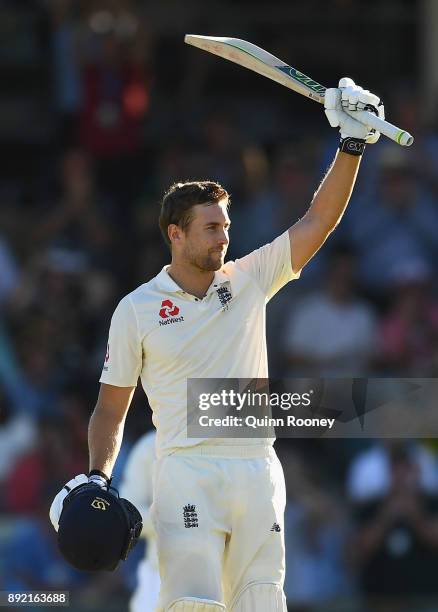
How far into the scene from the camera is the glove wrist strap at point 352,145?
547cm

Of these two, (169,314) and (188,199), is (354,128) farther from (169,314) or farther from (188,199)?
(169,314)

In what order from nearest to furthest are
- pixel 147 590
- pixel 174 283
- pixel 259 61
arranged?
1. pixel 174 283
2. pixel 259 61
3. pixel 147 590

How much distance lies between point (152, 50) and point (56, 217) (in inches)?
72.0

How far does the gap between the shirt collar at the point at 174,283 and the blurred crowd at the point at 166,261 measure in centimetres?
320

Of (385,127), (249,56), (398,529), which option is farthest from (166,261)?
(385,127)

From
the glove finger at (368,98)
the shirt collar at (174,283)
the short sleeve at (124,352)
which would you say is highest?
the glove finger at (368,98)

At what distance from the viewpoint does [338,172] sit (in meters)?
5.50

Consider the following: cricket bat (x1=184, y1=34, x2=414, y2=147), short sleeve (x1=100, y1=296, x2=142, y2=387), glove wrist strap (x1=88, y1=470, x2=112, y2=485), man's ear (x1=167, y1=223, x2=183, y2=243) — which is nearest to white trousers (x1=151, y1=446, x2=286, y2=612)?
glove wrist strap (x1=88, y1=470, x2=112, y2=485)

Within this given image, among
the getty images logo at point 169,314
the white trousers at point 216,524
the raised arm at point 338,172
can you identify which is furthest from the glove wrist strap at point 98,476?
the raised arm at point 338,172

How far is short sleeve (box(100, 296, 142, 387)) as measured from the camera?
5.45m

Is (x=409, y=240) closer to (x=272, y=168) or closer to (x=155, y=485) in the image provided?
(x=272, y=168)

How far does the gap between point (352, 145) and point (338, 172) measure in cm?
11

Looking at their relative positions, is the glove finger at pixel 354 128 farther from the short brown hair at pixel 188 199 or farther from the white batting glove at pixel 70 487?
the white batting glove at pixel 70 487

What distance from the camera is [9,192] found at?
10.8m
